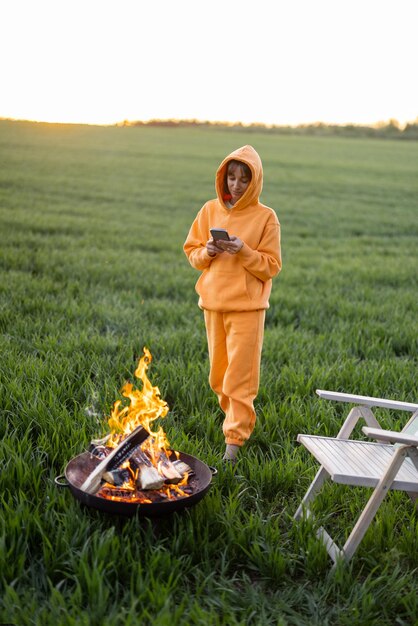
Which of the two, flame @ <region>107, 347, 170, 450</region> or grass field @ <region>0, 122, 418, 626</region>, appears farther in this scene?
flame @ <region>107, 347, 170, 450</region>

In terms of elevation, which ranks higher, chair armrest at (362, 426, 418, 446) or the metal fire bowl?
chair armrest at (362, 426, 418, 446)

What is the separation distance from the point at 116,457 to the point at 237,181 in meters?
1.83

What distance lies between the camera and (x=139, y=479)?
3240 millimetres

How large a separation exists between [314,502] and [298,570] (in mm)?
483

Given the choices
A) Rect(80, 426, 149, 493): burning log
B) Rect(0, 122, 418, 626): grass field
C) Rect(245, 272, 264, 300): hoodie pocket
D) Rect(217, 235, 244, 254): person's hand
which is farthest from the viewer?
Rect(245, 272, 264, 300): hoodie pocket

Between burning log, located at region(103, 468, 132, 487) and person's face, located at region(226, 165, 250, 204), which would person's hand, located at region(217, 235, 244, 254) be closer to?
person's face, located at region(226, 165, 250, 204)

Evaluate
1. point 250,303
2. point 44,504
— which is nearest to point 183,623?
point 44,504

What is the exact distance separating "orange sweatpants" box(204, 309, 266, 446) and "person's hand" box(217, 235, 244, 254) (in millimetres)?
428

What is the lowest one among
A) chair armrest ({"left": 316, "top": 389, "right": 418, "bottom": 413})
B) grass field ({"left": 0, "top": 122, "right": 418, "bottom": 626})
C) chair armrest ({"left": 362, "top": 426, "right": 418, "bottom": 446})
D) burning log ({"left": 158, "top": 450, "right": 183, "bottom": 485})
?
grass field ({"left": 0, "top": 122, "right": 418, "bottom": 626})

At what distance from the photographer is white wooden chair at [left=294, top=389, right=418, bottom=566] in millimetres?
3123

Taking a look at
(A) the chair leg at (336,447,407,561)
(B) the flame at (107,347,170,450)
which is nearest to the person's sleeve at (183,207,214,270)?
(B) the flame at (107,347,170,450)

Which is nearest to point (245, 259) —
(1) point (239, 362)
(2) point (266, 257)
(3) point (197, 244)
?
(2) point (266, 257)

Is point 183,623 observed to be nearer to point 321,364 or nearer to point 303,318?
point 321,364

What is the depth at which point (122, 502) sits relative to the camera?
304 centimetres
